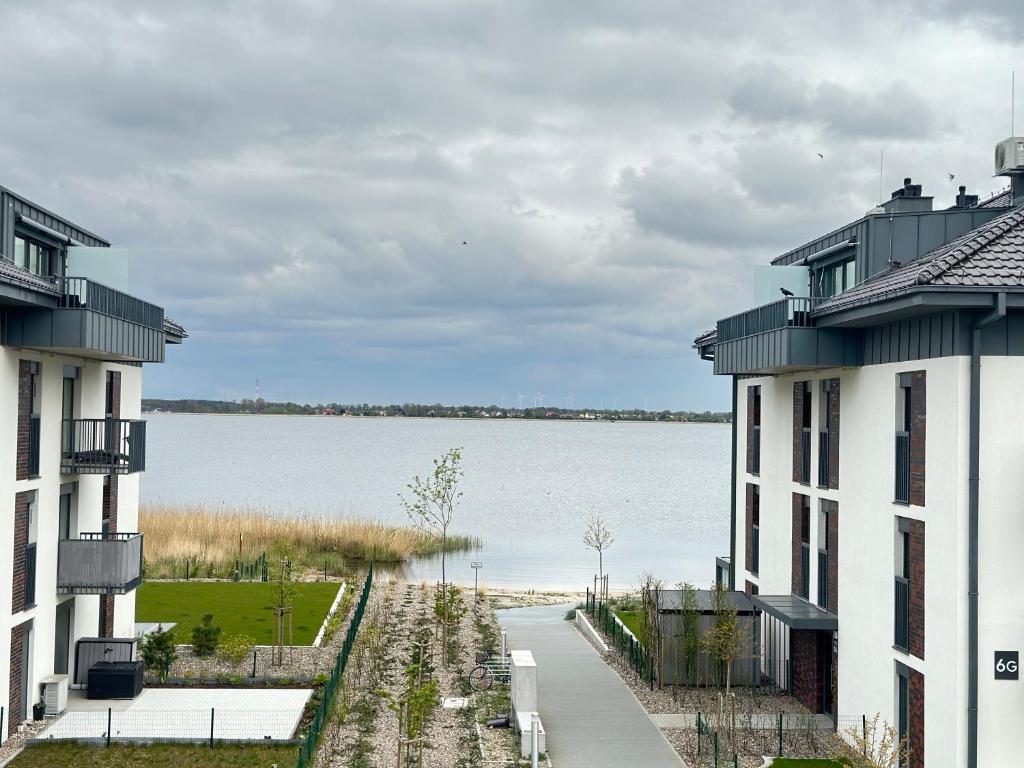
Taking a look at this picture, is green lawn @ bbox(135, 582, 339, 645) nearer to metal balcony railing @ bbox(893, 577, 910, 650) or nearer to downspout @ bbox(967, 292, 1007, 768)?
metal balcony railing @ bbox(893, 577, 910, 650)

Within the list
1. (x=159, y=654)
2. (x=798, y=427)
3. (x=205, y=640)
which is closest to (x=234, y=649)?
(x=205, y=640)

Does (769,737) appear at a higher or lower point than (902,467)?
lower

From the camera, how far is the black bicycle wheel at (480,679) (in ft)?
72.7

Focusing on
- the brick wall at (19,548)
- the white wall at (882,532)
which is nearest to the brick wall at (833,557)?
the white wall at (882,532)

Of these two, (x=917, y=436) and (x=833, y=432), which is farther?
(x=833, y=432)

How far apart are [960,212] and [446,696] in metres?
13.3

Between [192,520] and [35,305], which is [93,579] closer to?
[35,305]

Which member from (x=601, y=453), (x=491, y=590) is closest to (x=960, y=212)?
(x=491, y=590)

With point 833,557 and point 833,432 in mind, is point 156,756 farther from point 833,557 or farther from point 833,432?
point 833,432

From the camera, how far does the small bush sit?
2269 cm

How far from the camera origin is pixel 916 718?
15.3 metres

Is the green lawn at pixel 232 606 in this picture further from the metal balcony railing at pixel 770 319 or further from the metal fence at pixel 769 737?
the metal balcony railing at pixel 770 319

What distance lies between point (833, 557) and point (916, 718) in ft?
15.0

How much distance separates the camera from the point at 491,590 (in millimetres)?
37812
